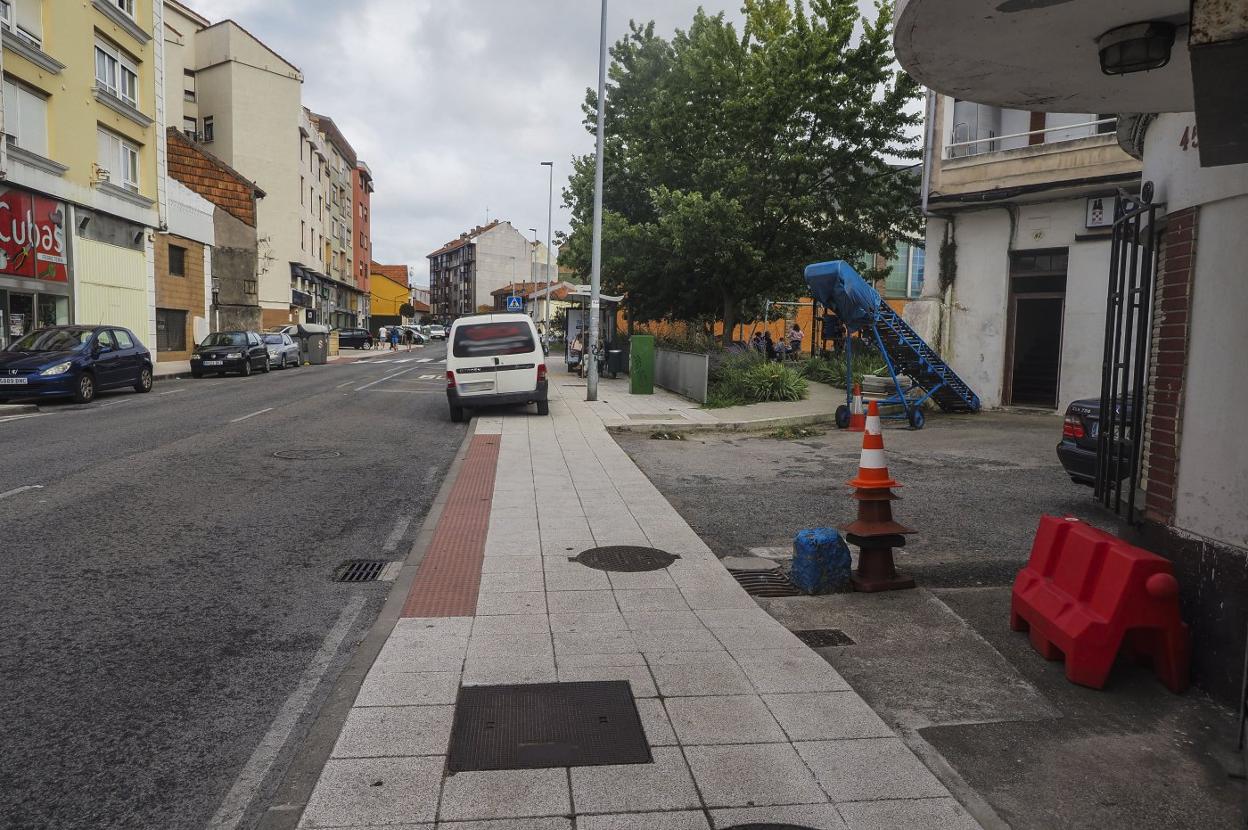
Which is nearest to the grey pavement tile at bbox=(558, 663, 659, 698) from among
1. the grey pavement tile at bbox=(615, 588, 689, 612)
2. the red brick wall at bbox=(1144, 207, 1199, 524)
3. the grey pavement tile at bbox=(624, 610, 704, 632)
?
the grey pavement tile at bbox=(624, 610, 704, 632)

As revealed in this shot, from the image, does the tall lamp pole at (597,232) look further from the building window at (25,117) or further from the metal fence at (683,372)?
the building window at (25,117)

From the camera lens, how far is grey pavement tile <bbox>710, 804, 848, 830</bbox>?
2.89m

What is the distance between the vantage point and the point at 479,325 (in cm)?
1584

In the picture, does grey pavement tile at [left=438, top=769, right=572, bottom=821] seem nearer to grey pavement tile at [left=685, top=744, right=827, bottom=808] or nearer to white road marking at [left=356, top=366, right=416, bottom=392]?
grey pavement tile at [left=685, top=744, right=827, bottom=808]

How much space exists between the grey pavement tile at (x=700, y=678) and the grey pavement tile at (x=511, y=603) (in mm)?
1076

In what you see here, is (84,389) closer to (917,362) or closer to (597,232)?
(597,232)

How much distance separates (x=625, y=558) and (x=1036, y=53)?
4.06m

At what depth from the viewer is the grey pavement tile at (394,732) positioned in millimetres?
3354

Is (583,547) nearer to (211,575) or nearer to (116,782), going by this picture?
(211,575)

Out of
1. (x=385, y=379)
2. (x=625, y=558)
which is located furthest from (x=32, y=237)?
(x=625, y=558)

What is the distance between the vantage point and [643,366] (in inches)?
861

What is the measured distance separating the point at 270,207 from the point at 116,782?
52.6m

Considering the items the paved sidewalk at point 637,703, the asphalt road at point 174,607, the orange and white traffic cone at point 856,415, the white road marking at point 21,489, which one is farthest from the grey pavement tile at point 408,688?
the orange and white traffic cone at point 856,415

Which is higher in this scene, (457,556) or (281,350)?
(281,350)
